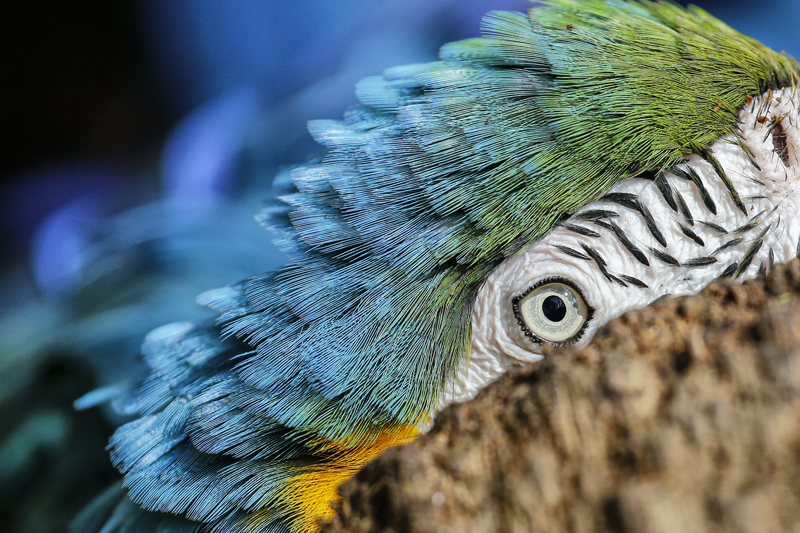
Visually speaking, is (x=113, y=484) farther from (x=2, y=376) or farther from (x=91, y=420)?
(x=2, y=376)

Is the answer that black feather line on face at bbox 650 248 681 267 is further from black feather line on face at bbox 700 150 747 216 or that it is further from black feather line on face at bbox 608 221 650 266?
black feather line on face at bbox 700 150 747 216

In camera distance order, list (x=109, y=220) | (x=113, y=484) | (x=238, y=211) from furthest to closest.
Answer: (x=109, y=220) < (x=238, y=211) < (x=113, y=484)

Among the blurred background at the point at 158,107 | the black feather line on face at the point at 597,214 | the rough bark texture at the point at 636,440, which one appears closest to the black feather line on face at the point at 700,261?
the black feather line on face at the point at 597,214

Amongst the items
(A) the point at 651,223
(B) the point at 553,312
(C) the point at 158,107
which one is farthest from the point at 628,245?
Result: (C) the point at 158,107

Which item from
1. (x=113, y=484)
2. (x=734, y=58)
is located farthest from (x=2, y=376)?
(x=734, y=58)

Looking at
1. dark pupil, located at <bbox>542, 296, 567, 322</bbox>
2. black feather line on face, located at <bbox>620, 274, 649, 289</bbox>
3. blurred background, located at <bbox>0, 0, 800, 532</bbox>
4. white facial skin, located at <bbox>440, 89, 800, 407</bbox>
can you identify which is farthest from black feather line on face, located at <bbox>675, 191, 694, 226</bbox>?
blurred background, located at <bbox>0, 0, 800, 532</bbox>

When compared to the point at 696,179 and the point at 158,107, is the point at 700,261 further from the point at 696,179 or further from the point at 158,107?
the point at 158,107

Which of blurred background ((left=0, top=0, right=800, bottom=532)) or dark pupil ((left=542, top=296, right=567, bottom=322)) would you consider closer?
dark pupil ((left=542, top=296, right=567, bottom=322))
